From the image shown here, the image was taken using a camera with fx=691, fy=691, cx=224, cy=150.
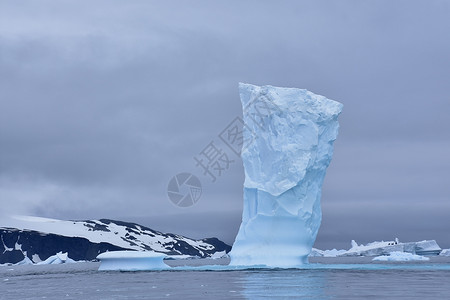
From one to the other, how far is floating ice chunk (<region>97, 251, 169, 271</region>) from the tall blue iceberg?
5.52 metres

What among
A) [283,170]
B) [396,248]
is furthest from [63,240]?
[283,170]

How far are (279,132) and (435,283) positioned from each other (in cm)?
1539

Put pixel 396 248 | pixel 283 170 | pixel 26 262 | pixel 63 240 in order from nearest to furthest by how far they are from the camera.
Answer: pixel 283 170
pixel 396 248
pixel 26 262
pixel 63 240

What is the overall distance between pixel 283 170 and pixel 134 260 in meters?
11.5

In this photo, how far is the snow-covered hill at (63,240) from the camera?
112 m

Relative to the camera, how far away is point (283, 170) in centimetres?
3897

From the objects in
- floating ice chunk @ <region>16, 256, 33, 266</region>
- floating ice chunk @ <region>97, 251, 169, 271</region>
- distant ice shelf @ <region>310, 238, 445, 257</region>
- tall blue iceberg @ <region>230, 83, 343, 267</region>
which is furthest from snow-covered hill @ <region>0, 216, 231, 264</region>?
tall blue iceberg @ <region>230, 83, 343, 267</region>

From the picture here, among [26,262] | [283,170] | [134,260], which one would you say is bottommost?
[134,260]

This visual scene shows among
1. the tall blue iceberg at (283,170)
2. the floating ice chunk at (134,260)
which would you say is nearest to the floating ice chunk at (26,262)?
the floating ice chunk at (134,260)

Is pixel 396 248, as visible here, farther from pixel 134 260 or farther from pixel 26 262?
pixel 26 262

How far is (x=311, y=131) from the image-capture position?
39562 millimetres

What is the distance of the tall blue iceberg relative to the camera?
128ft

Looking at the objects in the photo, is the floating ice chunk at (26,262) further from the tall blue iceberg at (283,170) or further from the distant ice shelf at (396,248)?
the tall blue iceberg at (283,170)

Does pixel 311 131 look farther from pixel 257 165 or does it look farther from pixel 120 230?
pixel 120 230
